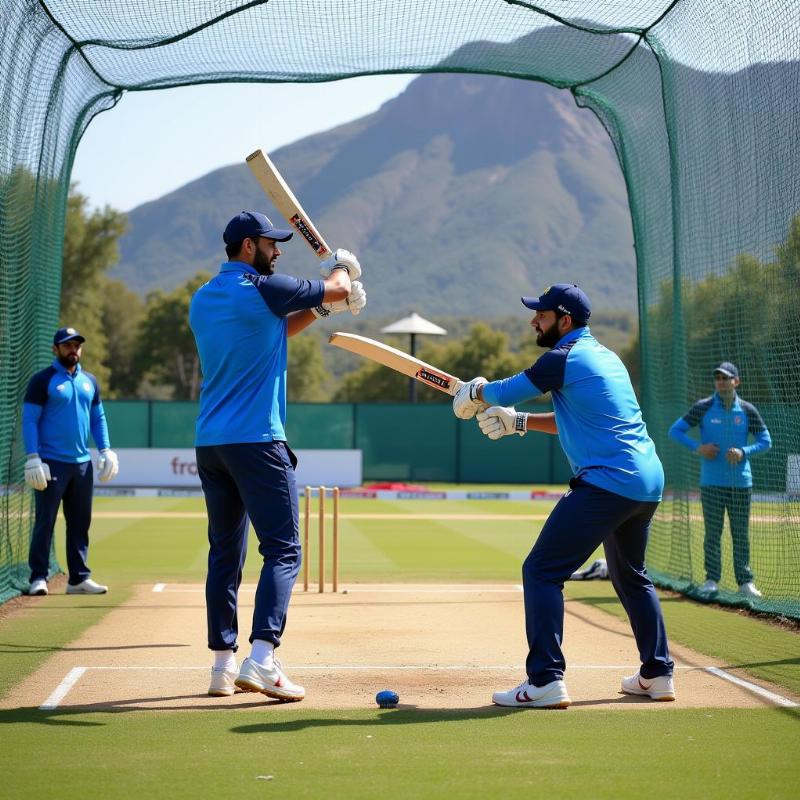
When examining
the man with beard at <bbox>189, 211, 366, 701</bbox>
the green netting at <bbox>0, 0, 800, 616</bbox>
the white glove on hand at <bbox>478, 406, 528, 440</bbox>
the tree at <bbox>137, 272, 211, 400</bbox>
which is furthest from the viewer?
the tree at <bbox>137, 272, 211, 400</bbox>

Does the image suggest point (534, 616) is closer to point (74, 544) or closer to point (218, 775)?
point (218, 775)

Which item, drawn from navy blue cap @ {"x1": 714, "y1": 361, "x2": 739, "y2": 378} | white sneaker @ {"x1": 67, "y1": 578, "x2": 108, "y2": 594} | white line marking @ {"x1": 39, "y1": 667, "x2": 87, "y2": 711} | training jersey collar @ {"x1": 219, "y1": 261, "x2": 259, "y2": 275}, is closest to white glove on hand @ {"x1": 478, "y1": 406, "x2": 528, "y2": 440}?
training jersey collar @ {"x1": 219, "y1": 261, "x2": 259, "y2": 275}

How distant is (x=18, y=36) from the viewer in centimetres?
938

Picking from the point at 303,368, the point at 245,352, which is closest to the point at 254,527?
the point at 245,352

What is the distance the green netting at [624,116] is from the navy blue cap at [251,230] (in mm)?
3935

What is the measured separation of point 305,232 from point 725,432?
5.03 m

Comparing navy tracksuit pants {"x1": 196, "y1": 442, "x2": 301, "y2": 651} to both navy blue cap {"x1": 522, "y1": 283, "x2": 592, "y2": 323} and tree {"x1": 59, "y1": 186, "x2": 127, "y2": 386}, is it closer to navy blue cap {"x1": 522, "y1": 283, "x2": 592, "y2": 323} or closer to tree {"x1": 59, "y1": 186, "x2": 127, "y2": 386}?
navy blue cap {"x1": 522, "y1": 283, "x2": 592, "y2": 323}

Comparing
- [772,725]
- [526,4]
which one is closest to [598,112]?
[526,4]

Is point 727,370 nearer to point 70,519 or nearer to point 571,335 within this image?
point 571,335

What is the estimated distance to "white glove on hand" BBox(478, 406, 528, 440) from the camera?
6.17 meters

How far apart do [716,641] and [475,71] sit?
17.8 feet

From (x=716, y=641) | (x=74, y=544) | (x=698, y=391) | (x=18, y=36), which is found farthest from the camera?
(x=698, y=391)

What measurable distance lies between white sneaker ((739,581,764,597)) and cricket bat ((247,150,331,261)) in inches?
199

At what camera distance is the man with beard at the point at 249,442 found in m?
5.78
